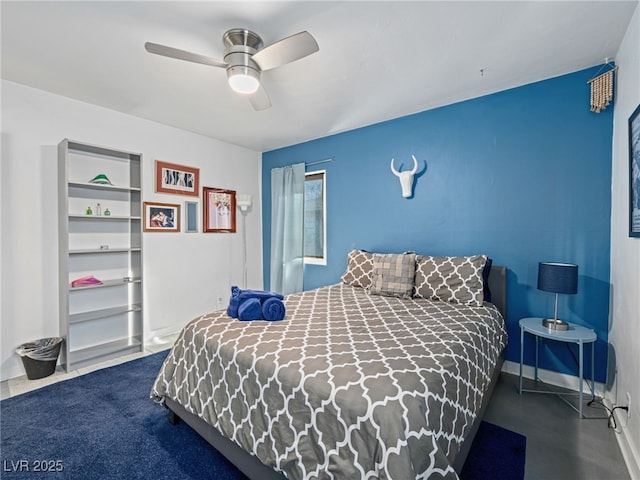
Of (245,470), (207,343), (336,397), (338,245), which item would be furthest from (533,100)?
(245,470)

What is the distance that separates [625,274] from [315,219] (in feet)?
9.96

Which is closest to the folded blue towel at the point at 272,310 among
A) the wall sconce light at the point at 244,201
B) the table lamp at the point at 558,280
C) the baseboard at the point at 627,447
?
the table lamp at the point at 558,280

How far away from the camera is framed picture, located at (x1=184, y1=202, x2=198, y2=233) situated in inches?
151

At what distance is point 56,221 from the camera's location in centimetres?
280

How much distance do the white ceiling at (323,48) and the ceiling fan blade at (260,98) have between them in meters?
0.26

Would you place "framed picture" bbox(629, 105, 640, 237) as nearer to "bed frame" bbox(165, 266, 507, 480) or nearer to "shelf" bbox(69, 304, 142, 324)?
"bed frame" bbox(165, 266, 507, 480)

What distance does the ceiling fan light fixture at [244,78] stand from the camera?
1.92 metres

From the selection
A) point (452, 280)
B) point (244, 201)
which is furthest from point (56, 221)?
point (452, 280)

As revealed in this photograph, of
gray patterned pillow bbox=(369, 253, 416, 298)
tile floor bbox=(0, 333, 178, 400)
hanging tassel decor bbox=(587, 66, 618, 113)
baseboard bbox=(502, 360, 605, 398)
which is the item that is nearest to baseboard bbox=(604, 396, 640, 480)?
baseboard bbox=(502, 360, 605, 398)

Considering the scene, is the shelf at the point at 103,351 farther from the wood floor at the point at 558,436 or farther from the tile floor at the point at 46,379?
the wood floor at the point at 558,436

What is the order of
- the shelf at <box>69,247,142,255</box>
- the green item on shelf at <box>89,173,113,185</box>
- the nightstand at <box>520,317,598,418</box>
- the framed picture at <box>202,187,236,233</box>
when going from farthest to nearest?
1. the framed picture at <box>202,187,236,233</box>
2. the green item on shelf at <box>89,173,113,185</box>
3. the shelf at <box>69,247,142,255</box>
4. the nightstand at <box>520,317,598,418</box>

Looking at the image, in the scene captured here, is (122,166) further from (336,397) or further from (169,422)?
(336,397)

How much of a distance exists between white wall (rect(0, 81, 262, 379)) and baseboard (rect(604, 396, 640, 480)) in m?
4.01

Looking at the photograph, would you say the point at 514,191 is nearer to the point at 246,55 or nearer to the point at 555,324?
the point at 555,324
